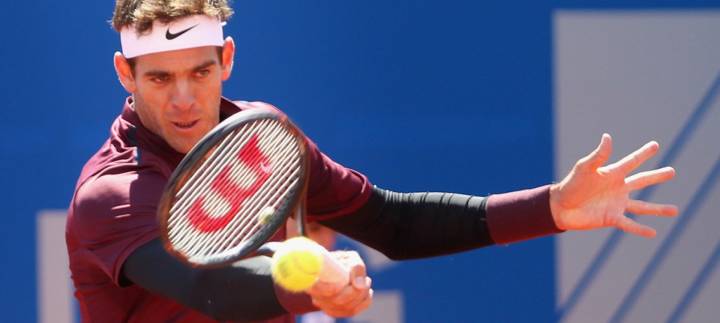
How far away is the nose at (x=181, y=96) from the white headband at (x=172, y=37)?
0.25ft

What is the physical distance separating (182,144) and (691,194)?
1953 millimetres

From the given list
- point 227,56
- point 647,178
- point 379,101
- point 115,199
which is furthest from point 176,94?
point 379,101

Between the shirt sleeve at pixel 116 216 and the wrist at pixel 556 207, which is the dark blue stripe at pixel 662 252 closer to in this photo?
the wrist at pixel 556 207

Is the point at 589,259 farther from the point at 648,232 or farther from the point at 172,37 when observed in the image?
the point at 172,37

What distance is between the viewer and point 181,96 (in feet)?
8.97

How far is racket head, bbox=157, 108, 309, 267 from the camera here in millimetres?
2139

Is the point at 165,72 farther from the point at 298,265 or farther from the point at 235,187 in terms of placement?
the point at 298,265

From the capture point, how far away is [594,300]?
13.3 feet

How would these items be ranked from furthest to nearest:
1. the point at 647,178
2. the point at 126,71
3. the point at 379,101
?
the point at 379,101 → the point at 126,71 → the point at 647,178

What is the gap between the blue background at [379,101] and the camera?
154 inches

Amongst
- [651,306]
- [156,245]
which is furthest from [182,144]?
[651,306]

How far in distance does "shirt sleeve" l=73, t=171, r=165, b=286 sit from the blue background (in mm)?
1441

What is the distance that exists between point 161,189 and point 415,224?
777 mm

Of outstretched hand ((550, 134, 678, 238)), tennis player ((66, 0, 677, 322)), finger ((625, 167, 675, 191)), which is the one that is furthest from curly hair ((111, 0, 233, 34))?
finger ((625, 167, 675, 191))
